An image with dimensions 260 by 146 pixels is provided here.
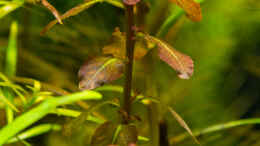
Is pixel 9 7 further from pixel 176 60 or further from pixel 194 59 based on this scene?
pixel 194 59

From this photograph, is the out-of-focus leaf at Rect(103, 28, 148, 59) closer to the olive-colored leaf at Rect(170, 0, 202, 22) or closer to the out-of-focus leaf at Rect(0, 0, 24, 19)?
the olive-colored leaf at Rect(170, 0, 202, 22)

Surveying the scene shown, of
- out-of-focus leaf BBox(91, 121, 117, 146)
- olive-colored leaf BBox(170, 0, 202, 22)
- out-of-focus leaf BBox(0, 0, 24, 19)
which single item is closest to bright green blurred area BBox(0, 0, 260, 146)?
out-of-focus leaf BBox(0, 0, 24, 19)

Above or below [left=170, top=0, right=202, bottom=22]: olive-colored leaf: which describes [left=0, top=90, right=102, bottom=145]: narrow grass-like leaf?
below

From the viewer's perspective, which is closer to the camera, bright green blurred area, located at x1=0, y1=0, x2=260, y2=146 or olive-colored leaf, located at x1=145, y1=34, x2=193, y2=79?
olive-colored leaf, located at x1=145, y1=34, x2=193, y2=79

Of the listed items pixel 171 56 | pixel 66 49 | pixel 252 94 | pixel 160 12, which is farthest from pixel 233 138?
pixel 171 56

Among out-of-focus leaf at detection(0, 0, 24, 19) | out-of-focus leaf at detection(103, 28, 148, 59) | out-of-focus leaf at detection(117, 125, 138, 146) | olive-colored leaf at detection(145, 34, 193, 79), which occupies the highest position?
out-of-focus leaf at detection(0, 0, 24, 19)

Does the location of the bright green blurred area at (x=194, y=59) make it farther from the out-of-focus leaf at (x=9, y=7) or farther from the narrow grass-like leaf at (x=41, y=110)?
the narrow grass-like leaf at (x=41, y=110)
